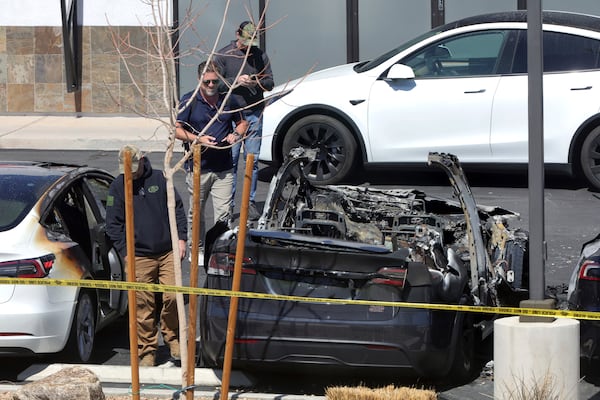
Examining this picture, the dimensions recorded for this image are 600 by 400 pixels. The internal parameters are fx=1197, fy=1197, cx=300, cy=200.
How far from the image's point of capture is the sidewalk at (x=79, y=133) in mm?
16562

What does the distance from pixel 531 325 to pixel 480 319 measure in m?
1.73

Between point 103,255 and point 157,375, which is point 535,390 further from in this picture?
point 103,255

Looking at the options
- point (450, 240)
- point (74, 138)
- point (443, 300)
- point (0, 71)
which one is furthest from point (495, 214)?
point (0, 71)

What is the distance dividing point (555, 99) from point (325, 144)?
2619 millimetres

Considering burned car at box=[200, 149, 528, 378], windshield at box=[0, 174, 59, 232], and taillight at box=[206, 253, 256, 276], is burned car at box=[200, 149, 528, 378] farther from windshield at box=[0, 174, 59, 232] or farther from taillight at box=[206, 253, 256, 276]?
windshield at box=[0, 174, 59, 232]

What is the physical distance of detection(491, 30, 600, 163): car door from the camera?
12.9 meters

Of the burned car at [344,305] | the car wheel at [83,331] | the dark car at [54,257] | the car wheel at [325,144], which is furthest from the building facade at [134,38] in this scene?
the burned car at [344,305]

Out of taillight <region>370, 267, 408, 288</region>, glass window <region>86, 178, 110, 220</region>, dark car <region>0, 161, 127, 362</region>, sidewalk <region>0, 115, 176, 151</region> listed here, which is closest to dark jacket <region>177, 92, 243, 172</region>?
glass window <region>86, 178, 110, 220</region>

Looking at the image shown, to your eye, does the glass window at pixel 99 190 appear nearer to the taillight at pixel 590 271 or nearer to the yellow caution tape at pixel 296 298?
the yellow caution tape at pixel 296 298

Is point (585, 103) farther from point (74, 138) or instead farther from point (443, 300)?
point (74, 138)

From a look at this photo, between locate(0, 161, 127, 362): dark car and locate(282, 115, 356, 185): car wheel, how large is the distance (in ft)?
15.4

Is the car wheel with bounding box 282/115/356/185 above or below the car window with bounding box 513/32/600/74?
below

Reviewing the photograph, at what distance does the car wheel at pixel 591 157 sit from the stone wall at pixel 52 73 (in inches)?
302

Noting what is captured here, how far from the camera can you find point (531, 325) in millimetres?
6297
